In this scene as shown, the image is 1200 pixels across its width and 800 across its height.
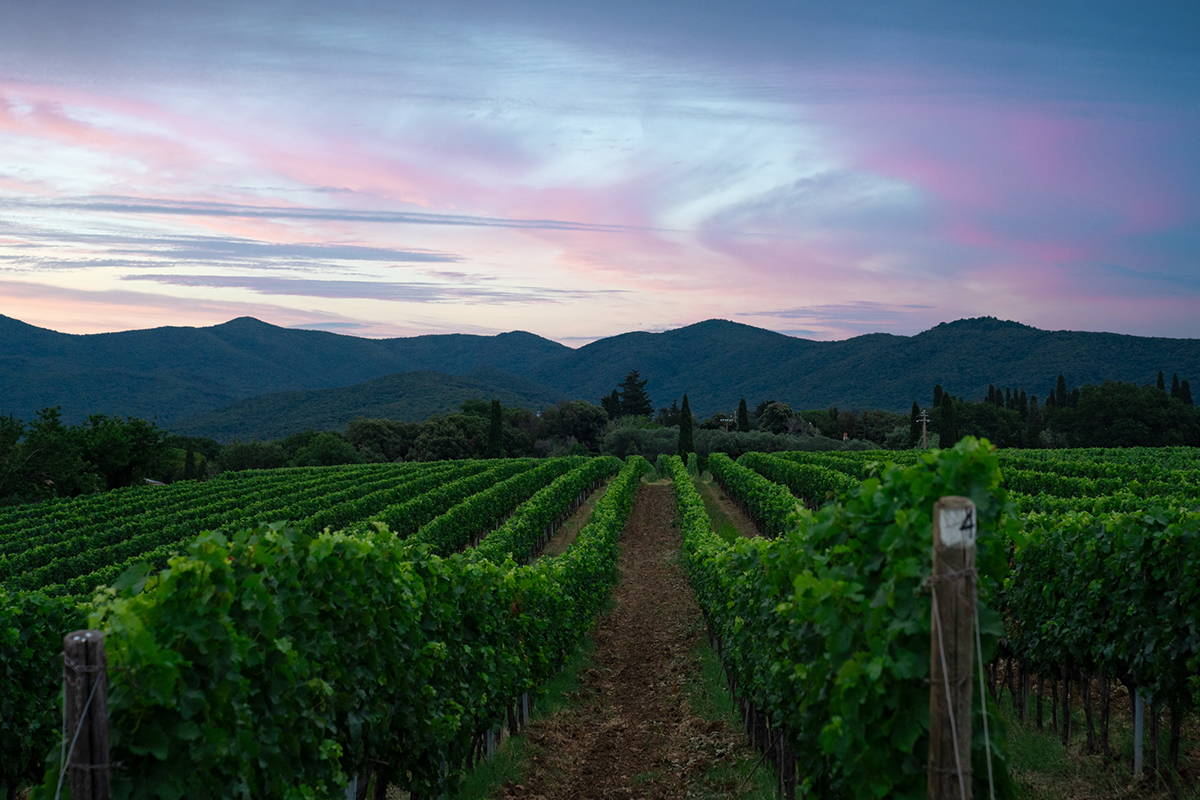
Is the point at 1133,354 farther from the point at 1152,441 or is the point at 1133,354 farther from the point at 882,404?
the point at 1152,441

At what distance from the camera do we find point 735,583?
928cm

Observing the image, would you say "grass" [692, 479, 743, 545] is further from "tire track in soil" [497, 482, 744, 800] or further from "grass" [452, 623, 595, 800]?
"grass" [452, 623, 595, 800]

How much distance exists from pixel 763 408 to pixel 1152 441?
131 feet

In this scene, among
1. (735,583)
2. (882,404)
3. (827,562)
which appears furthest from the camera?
(882,404)

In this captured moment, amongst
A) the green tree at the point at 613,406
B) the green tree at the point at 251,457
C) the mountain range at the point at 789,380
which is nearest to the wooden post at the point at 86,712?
the green tree at the point at 251,457

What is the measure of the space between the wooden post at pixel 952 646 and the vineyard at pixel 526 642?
0.47 ft

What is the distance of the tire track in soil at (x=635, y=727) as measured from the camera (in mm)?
7809

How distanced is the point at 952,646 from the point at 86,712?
12.0 feet

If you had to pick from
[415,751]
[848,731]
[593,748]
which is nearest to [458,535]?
[593,748]

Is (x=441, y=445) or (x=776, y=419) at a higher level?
(x=776, y=419)

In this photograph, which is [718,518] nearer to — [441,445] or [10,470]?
[10,470]

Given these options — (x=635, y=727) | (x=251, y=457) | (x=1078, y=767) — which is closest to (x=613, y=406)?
(x=251, y=457)

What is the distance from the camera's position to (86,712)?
3150 mm

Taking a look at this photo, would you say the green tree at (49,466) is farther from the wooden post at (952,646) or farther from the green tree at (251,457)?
the wooden post at (952,646)
